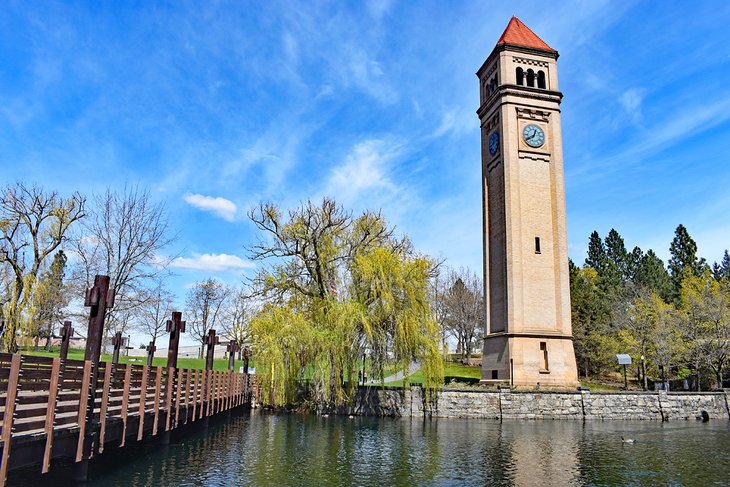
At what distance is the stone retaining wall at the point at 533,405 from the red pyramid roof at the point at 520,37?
83.0ft

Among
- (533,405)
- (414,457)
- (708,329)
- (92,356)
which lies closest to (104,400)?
(92,356)

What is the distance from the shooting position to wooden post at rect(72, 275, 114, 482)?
995 centimetres

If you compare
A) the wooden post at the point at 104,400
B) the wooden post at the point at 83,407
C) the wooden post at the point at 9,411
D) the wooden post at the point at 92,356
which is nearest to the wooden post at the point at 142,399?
the wooden post at the point at 92,356

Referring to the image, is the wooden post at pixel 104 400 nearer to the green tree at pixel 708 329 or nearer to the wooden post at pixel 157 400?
the wooden post at pixel 157 400

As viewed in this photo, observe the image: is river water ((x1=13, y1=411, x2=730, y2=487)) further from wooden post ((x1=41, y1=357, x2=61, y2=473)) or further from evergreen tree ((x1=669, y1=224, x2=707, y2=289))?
evergreen tree ((x1=669, y1=224, x2=707, y2=289))

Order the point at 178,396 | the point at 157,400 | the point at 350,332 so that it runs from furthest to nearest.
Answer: the point at 350,332 < the point at 178,396 < the point at 157,400

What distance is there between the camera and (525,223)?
36.9m

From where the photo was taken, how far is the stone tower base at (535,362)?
34.1 meters

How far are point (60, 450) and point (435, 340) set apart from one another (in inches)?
783

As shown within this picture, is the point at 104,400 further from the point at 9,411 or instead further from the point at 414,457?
the point at 414,457

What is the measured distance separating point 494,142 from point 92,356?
33925 mm

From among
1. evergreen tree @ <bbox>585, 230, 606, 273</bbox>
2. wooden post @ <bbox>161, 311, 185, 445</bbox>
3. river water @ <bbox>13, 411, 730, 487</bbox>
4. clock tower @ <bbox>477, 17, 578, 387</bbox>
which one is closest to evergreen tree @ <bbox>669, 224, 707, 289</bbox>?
evergreen tree @ <bbox>585, 230, 606, 273</bbox>

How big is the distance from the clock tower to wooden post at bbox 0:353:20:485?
30.7 m

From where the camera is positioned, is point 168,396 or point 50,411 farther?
point 168,396
